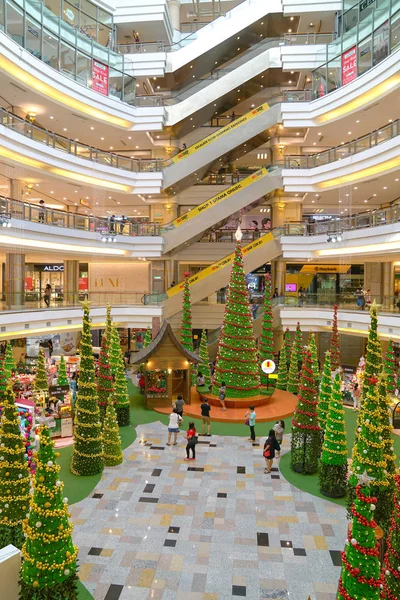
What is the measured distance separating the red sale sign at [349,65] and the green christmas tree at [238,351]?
11223 mm

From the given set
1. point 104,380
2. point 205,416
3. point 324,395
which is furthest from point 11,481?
point 324,395

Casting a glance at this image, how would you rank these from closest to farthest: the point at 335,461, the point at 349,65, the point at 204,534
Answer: the point at 204,534 → the point at 335,461 → the point at 349,65

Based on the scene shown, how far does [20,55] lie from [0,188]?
26.7ft

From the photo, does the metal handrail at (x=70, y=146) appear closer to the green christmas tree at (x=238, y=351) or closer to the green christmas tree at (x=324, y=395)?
the green christmas tree at (x=238, y=351)

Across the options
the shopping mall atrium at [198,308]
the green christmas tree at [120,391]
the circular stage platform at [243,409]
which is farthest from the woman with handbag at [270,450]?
the green christmas tree at [120,391]

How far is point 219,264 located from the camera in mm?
21906

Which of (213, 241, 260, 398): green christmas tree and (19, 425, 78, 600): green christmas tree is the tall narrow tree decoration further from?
(19, 425, 78, 600): green christmas tree

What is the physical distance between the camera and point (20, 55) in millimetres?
16141

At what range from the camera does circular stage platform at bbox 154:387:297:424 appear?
46.4 ft

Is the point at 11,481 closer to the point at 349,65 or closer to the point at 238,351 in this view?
the point at 238,351

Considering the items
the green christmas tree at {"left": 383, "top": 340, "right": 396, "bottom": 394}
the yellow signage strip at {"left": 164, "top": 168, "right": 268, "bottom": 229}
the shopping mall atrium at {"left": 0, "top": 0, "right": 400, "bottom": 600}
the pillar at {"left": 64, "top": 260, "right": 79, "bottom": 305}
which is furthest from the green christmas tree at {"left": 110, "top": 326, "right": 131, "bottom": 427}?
the pillar at {"left": 64, "top": 260, "right": 79, "bottom": 305}

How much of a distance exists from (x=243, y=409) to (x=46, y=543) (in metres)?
10.7

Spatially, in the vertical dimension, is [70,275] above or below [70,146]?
below

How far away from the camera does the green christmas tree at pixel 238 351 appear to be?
50.4ft
